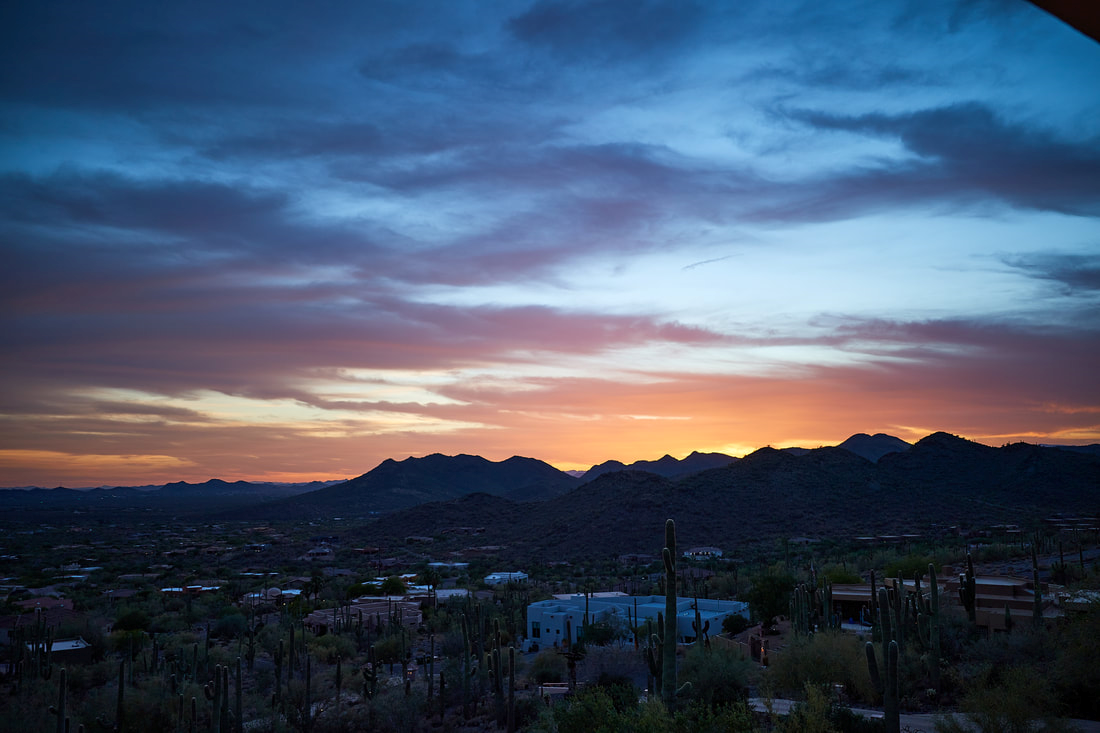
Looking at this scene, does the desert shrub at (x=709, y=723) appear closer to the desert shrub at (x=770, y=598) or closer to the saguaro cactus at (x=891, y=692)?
the saguaro cactus at (x=891, y=692)

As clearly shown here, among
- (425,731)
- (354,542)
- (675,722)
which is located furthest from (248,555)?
(675,722)

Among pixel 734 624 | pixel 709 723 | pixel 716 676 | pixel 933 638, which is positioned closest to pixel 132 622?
pixel 734 624

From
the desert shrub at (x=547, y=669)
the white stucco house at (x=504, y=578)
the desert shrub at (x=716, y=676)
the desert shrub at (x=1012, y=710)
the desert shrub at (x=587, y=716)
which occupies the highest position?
the desert shrub at (x=1012, y=710)

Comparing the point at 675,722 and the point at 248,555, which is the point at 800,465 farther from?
the point at 675,722

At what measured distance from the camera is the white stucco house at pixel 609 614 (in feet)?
131

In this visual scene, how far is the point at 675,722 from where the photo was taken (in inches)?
612

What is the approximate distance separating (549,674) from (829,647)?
12.1 metres

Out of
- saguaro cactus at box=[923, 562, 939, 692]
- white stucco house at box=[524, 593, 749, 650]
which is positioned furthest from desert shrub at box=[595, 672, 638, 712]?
white stucco house at box=[524, 593, 749, 650]

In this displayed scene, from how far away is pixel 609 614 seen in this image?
1588 inches

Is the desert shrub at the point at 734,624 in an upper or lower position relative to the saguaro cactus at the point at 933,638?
lower

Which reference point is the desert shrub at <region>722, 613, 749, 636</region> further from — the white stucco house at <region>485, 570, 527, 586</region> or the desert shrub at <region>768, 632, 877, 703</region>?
the white stucco house at <region>485, 570, 527, 586</region>

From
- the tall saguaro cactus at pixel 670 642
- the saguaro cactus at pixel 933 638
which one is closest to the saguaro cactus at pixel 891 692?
the tall saguaro cactus at pixel 670 642

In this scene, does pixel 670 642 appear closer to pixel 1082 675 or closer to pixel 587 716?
pixel 587 716

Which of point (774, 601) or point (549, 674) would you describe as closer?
point (549, 674)
